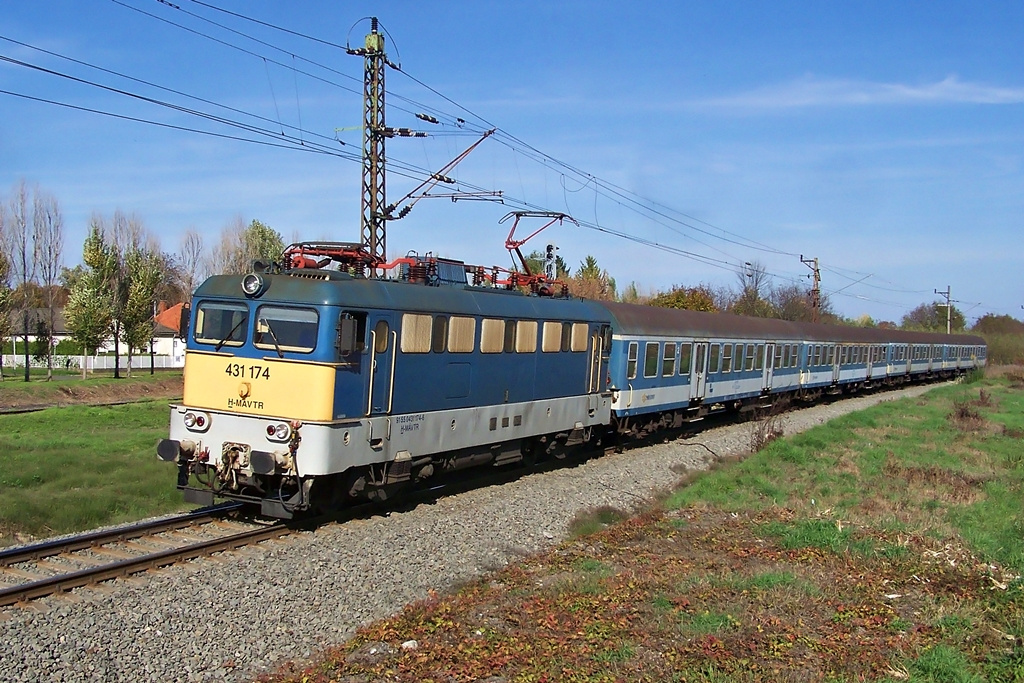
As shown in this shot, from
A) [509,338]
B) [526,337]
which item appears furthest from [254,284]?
[526,337]

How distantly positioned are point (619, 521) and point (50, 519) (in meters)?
8.06

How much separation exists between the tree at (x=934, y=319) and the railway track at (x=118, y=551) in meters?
108

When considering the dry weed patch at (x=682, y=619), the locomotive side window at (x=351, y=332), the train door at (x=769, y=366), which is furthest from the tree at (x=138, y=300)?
the dry weed patch at (x=682, y=619)

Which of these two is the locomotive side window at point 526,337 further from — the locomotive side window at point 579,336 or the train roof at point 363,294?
the locomotive side window at point 579,336

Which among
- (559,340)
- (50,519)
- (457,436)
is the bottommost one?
(50,519)

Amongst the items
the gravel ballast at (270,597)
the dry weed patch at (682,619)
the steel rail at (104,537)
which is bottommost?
the gravel ballast at (270,597)

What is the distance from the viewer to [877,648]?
7508 millimetres

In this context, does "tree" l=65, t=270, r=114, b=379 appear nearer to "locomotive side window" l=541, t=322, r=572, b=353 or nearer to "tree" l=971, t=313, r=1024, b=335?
"locomotive side window" l=541, t=322, r=572, b=353

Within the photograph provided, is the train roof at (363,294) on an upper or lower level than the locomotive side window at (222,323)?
upper

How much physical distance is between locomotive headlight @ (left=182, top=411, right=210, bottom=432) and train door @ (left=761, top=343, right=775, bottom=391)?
22.0 m

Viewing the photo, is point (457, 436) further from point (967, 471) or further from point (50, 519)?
point (967, 471)

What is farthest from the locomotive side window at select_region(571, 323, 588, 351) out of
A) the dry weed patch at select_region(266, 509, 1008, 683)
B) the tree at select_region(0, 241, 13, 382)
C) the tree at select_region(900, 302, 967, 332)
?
the tree at select_region(900, 302, 967, 332)

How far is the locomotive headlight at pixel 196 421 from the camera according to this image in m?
11.4

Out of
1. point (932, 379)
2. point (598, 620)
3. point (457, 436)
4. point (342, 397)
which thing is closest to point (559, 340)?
point (457, 436)
